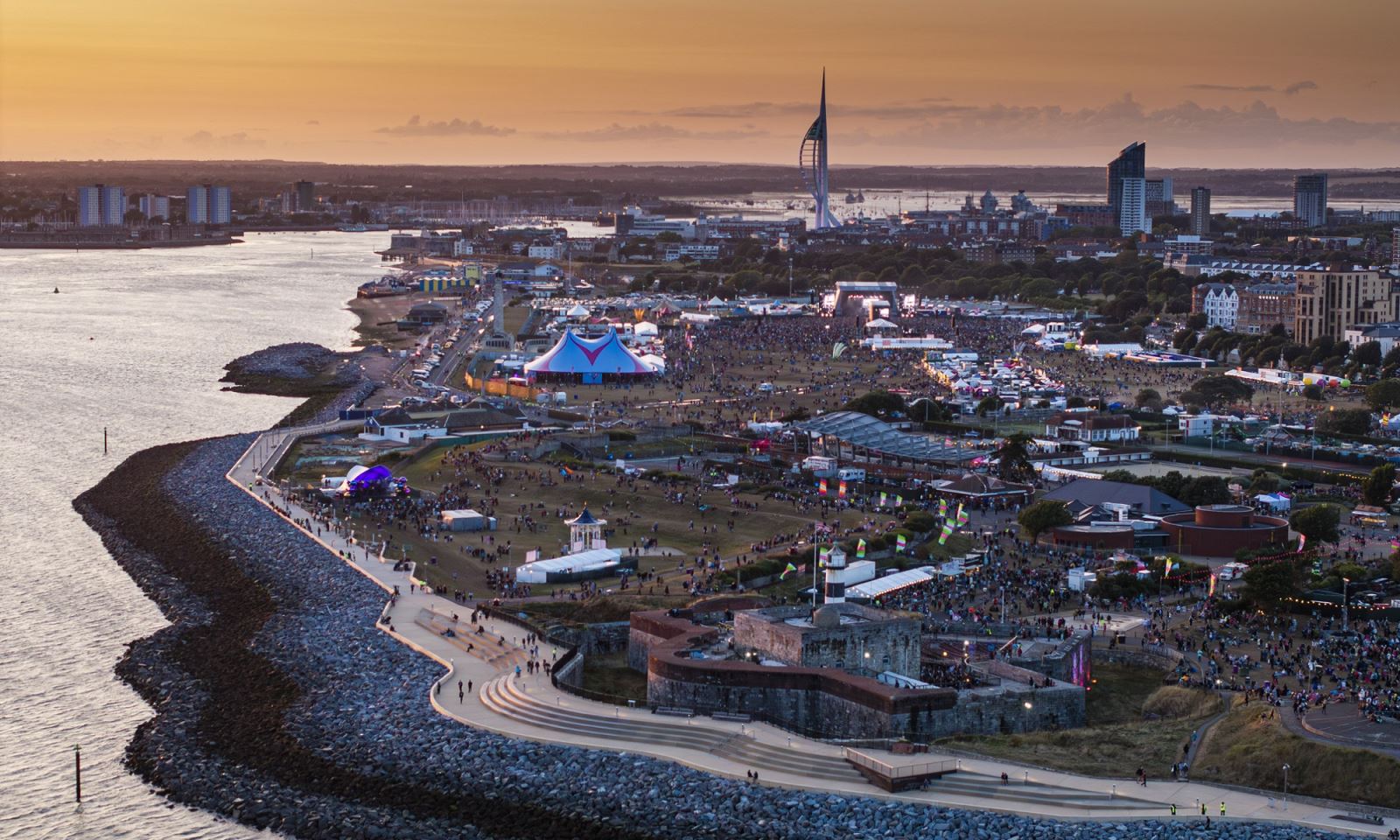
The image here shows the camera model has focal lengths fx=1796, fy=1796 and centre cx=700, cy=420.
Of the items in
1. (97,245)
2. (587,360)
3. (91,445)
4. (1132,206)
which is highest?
(1132,206)

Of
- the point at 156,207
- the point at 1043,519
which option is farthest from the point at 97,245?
the point at 1043,519

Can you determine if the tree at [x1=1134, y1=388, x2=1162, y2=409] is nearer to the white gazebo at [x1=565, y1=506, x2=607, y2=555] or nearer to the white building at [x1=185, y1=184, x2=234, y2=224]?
the white gazebo at [x1=565, y1=506, x2=607, y2=555]

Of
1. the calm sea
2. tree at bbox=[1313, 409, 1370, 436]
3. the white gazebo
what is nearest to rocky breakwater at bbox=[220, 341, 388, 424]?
the calm sea

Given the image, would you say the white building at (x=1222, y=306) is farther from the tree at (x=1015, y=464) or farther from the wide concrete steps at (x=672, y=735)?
the wide concrete steps at (x=672, y=735)

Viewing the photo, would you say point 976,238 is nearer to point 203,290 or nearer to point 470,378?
point 203,290

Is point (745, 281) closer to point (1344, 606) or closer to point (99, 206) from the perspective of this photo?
point (1344, 606)

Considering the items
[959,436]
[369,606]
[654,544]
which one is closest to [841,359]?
[959,436]

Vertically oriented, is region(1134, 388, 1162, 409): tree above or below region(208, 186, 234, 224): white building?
below

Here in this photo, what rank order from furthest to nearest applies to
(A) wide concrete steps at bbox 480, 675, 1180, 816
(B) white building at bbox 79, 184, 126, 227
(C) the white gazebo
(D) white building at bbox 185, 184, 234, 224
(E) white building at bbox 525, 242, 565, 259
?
1. (D) white building at bbox 185, 184, 234, 224
2. (B) white building at bbox 79, 184, 126, 227
3. (E) white building at bbox 525, 242, 565, 259
4. (C) the white gazebo
5. (A) wide concrete steps at bbox 480, 675, 1180, 816
